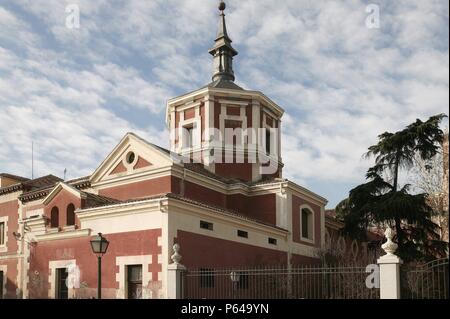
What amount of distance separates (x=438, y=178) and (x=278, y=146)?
8.93m

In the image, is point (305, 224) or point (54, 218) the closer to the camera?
point (54, 218)

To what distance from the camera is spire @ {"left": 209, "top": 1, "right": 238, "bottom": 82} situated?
104ft

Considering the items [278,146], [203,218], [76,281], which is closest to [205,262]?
[203,218]

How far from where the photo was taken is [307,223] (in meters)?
28.1

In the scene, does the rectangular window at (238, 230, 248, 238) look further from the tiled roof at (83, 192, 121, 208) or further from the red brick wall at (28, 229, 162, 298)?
the tiled roof at (83, 192, 121, 208)

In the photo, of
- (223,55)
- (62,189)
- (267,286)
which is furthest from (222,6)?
(267,286)

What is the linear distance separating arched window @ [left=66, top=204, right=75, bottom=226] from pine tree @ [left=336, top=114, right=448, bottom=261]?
13541 mm

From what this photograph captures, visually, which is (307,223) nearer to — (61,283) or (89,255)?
(89,255)

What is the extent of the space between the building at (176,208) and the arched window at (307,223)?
2.1 inches

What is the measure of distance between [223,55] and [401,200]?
1404cm

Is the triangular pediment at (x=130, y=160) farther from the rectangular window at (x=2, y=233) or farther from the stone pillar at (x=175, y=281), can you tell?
the stone pillar at (x=175, y=281)

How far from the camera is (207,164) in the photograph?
27.2 meters

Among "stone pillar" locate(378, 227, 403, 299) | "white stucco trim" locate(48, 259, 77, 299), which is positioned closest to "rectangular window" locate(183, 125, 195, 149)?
"white stucco trim" locate(48, 259, 77, 299)
